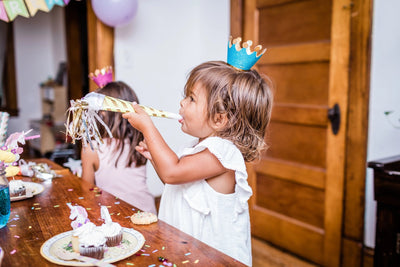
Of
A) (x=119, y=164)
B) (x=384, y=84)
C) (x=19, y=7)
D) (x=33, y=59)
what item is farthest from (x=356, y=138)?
(x=33, y=59)

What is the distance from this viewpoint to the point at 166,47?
3.16 m

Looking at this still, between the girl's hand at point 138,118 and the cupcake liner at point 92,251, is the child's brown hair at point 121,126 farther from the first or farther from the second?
Answer: the cupcake liner at point 92,251

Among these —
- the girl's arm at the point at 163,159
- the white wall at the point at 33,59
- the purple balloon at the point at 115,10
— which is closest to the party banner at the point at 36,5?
the purple balloon at the point at 115,10

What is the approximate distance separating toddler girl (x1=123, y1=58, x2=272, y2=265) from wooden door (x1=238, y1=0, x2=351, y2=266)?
1.18 m

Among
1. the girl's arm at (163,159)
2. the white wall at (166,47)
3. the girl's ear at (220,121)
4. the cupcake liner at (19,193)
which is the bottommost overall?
the cupcake liner at (19,193)

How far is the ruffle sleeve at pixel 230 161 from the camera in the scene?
117cm

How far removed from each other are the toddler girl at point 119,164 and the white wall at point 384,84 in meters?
1.27

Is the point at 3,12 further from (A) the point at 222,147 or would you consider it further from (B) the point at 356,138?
(B) the point at 356,138

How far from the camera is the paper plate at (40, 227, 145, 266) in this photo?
783 millimetres

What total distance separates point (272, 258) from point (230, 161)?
1604 millimetres

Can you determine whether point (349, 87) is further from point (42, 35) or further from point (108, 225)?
point (42, 35)

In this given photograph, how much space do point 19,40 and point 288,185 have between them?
18.3 ft

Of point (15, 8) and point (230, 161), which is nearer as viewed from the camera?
point (230, 161)

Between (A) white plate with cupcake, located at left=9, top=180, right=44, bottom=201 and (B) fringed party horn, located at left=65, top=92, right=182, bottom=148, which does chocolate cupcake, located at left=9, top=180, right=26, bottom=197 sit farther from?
(B) fringed party horn, located at left=65, top=92, right=182, bottom=148
